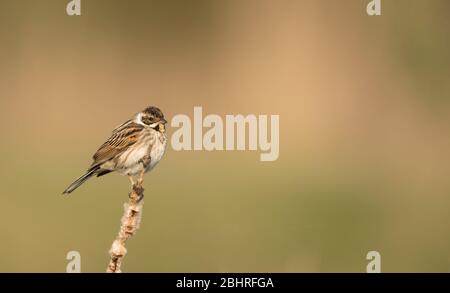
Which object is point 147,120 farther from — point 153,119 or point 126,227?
point 126,227

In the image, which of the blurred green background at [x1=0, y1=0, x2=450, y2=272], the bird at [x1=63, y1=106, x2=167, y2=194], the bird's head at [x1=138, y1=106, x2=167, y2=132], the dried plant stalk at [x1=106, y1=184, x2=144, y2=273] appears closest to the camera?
the dried plant stalk at [x1=106, y1=184, x2=144, y2=273]

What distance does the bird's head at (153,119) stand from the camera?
6.54 metres

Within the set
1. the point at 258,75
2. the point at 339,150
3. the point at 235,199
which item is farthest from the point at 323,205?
the point at 258,75

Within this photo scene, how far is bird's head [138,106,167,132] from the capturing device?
654 cm

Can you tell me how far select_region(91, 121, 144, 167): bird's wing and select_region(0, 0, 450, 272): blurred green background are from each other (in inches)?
67.7

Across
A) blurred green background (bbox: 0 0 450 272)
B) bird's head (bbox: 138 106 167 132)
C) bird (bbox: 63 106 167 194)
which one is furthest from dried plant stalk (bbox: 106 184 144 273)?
blurred green background (bbox: 0 0 450 272)

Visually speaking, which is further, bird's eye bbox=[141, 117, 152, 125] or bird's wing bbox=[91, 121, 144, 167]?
bird's eye bbox=[141, 117, 152, 125]

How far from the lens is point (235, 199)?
9922 millimetres

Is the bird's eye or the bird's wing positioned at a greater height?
the bird's eye

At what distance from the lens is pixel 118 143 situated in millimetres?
6527

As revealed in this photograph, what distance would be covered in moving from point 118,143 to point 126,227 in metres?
1.99

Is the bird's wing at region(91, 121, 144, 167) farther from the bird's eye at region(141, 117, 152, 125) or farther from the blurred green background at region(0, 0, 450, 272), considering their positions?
the blurred green background at region(0, 0, 450, 272)

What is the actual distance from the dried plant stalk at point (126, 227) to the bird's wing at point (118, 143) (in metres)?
1.47

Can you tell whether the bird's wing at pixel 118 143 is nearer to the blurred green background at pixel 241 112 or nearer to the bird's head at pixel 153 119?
the bird's head at pixel 153 119
